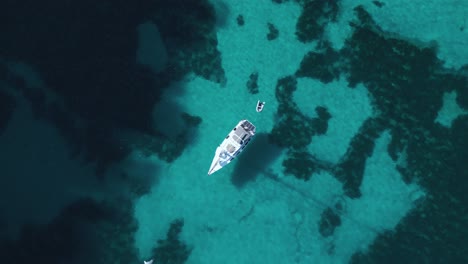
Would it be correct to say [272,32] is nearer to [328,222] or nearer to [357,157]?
[357,157]

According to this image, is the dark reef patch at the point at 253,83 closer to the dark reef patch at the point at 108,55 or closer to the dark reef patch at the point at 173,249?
the dark reef patch at the point at 108,55

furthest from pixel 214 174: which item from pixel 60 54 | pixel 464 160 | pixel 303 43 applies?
pixel 464 160

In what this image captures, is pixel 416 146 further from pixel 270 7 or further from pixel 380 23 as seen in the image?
pixel 270 7

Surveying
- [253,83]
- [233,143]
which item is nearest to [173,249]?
[233,143]

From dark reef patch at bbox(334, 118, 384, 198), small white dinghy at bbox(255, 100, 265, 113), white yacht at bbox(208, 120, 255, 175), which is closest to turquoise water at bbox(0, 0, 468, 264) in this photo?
dark reef patch at bbox(334, 118, 384, 198)

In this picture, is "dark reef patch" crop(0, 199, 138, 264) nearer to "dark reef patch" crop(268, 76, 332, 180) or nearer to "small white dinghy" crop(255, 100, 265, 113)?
"small white dinghy" crop(255, 100, 265, 113)
